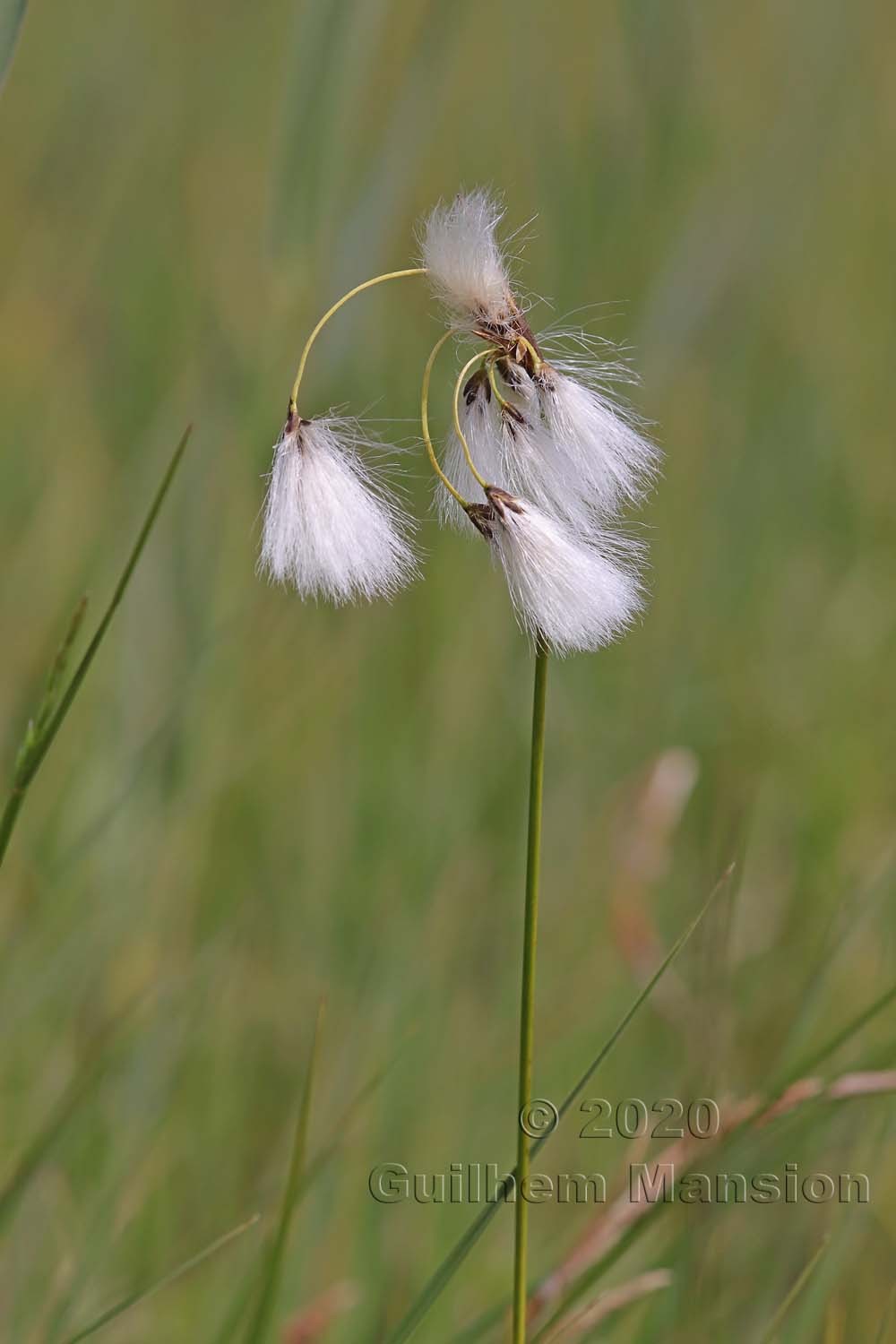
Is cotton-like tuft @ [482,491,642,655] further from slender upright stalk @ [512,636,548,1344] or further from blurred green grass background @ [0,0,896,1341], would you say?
blurred green grass background @ [0,0,896,1341]

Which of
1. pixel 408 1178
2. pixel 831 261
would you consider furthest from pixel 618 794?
pixel 831 261

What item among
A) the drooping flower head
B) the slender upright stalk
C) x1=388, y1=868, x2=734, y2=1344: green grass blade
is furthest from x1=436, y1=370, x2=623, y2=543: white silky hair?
x1=388, y1=868, x2=734, y2=1344: green grass blade

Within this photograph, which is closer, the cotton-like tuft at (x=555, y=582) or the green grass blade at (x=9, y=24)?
the cotton-like tuft at (x=555, y=582)

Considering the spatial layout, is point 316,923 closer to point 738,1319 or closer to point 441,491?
point 738,1319

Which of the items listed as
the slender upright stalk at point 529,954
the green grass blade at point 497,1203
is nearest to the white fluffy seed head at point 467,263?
the slender upright stalk at point 529,954

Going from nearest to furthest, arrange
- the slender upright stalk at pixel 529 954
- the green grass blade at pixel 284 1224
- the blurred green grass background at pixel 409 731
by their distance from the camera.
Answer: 1. the slender upright stalk at pixel 529 954
2. the green grass blade at pixel 284 1224
3. the blurred green grass background at pixel 409 731

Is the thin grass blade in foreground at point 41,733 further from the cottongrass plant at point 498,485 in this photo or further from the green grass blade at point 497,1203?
the green grass blade at point 497,1203
